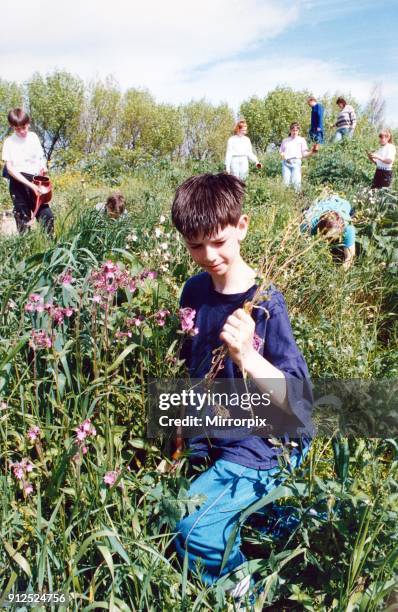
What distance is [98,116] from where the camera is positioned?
3181 cm

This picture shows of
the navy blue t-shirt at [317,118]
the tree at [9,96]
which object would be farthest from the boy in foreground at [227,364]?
the tree at [9,96]

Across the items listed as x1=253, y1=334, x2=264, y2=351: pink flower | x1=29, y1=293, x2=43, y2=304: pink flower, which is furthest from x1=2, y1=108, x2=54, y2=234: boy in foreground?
x1=253, y1=334, x2=264, y2=351: pink flower

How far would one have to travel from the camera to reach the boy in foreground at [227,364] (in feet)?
5.39

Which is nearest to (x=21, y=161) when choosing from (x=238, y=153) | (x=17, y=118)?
(x=17, y=118)

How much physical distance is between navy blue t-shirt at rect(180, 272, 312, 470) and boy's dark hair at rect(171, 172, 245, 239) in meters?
0.27

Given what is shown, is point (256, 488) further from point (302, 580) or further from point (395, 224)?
point (395, 224)

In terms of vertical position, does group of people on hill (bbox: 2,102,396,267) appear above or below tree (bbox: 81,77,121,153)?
below

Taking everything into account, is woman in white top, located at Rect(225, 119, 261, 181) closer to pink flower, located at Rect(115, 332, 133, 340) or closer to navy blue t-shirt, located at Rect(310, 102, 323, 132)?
navy blue t-shirt, located at Rect(310, 102, 323, 132)

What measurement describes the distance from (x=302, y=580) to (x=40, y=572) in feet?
2.34

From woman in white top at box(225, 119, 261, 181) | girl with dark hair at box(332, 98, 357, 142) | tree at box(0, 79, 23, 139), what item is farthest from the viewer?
tree at box(0, 79, 23, 139)

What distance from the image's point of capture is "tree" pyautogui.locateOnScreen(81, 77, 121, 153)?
3156cm

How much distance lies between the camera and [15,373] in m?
1.96

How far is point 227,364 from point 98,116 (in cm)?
3253

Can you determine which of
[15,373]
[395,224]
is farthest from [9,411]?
[395,224]
